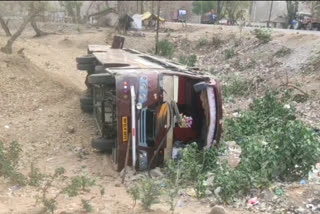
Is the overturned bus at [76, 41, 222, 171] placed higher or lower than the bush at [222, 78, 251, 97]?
higher

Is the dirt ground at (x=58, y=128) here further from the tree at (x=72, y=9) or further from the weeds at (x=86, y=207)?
the tree at (x=72, y=9)

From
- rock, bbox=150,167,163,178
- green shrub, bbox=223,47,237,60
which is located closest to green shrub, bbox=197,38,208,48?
green shrub, bbox=223,47,237,60

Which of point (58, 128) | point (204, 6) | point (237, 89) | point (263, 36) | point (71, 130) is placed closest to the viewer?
point (71, 130)

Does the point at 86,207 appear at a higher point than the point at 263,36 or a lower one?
higher

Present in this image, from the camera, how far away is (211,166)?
660 centimetres

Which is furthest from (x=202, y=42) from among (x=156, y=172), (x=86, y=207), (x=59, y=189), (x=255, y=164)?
(x=86, y=207)

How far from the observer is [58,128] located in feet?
28.9

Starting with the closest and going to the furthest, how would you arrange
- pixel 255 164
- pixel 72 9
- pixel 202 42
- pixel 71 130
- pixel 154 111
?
1. pixel 255 164
2. pixel 154 111
3. pixel 71 130
4. pixel 202 42
5. pixel 72 9

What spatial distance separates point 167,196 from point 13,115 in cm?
480

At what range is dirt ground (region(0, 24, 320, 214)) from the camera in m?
5.23

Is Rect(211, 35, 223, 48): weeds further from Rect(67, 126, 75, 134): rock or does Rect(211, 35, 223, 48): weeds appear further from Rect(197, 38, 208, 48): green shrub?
Rect(67, 126, 75, 134): rock

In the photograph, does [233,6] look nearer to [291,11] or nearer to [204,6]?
[291,11]

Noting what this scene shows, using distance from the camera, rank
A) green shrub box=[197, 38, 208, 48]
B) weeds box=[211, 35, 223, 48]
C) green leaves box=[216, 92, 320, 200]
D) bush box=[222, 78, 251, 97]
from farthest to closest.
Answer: green shrub box=[197, 38, 208, 48]
weeds box=[211, 35, 223, 48]
bush box=[222, 78, 251, 97]
green leaves box=[216, 92, 320, 200]

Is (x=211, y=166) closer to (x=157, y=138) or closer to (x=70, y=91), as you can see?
(x=157, y=138)
